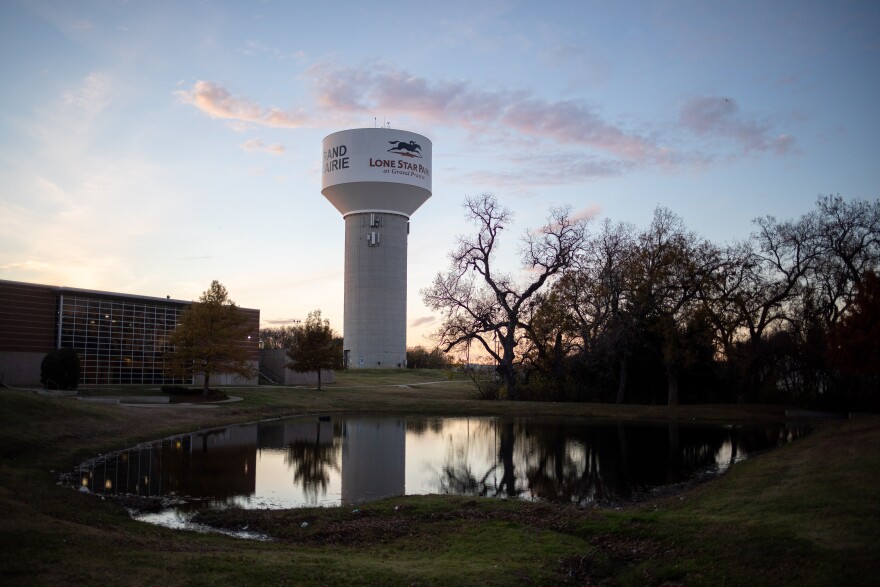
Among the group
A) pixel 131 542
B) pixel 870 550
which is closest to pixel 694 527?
pixel 870 550

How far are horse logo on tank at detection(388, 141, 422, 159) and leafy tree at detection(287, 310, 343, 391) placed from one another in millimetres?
29231

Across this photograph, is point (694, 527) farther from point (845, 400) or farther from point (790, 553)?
point (845, 400)

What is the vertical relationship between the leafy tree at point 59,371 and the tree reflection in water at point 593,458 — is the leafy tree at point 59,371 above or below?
above

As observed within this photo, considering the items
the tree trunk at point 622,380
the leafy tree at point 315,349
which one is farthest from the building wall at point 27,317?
the tree trunk at point 622,380

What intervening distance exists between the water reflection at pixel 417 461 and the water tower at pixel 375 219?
46.5 meters

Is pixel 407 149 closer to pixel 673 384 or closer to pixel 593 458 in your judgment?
pixel 673 384

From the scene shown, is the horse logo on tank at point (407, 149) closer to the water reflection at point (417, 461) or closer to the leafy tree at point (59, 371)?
the leafy tree at point (59, 371)

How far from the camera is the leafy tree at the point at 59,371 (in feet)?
123

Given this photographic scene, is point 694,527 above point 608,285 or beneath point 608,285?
beneath

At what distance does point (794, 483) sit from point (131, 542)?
514 inches

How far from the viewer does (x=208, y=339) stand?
141 feet

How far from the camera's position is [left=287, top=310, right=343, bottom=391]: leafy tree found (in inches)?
2089

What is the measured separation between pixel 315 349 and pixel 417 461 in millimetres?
30926

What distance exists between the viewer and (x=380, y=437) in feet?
99.9
